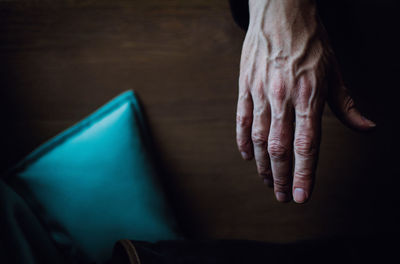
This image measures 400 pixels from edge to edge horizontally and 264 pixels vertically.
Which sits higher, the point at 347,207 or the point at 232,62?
the point at 232,62

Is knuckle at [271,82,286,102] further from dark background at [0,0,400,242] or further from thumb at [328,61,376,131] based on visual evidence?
dark background at [0,0,400,242]

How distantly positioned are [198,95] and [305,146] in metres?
0.40

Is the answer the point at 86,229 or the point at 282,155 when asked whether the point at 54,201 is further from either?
the point at 282,155

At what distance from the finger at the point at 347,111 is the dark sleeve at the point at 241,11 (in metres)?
0.26

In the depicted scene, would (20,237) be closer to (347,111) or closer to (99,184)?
(99,184)

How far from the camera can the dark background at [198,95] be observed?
81 cm

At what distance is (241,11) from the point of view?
2.24 feet

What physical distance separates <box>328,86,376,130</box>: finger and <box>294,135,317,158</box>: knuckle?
0.09 metres

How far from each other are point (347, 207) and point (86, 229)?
73 centimetres

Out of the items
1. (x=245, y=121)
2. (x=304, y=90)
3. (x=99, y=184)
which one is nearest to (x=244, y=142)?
(x=245, y=121)

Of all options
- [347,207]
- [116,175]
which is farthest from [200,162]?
[347,207]

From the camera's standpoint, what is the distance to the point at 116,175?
2.64 ft

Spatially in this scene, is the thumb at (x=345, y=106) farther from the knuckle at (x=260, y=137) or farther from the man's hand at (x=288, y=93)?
the knuckle at (x=260, y=137)

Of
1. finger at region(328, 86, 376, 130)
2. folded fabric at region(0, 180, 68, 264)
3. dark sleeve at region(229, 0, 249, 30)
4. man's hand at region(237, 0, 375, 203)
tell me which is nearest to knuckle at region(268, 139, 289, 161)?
man's hand at region(237, 0, 375, 203)
